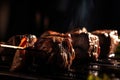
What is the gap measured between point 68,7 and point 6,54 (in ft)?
8.97

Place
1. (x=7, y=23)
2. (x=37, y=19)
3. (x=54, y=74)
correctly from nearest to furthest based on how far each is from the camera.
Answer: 1. (x=54, y=74)
2. (x=7, y=23)
3. (x=37, y=19)

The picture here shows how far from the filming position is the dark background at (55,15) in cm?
489

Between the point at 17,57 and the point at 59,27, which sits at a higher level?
the point at 59,27

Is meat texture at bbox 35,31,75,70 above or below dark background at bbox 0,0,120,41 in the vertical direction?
below

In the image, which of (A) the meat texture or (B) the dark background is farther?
(B) the dark background

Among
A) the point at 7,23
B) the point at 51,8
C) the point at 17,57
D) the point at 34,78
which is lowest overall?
the point at 34,78

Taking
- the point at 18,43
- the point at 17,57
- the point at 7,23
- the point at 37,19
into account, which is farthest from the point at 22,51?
the point at 37,19

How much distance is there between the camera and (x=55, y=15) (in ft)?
19.5

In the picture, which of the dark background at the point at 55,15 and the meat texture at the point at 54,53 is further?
the dark background at the point at 55,15

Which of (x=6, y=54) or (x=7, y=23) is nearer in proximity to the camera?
(x=6, y=54)

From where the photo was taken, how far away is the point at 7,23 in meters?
4.80

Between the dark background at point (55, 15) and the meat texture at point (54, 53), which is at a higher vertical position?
the dark background at point (55, 15)

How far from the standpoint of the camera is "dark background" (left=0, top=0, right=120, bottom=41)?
489cm

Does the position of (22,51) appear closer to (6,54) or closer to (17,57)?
(17,57)
